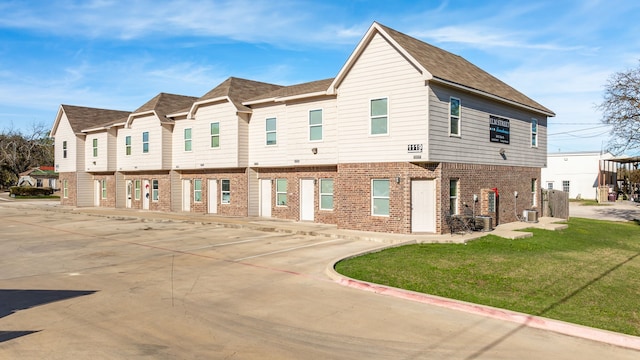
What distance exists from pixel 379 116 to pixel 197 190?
1671 cm

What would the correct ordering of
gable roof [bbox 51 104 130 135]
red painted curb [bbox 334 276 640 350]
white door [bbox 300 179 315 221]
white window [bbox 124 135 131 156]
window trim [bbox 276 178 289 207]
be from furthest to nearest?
gable roof [bbox 51 104 130 135]
white window [bbox 124 135 131 156]
window trim [bbox 276 178 289 207]
white door [bbox 300 179 315 221]
red painted curb [bbox 334 276 640 350]

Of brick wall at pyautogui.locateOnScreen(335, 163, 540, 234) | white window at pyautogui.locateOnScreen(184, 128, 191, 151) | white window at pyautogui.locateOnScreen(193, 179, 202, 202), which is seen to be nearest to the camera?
brick wall at pyautogui.locateOnScreen(335, 163, 540, 234)

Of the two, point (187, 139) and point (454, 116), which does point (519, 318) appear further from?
point (187, 139)

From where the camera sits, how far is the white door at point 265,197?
87.7 feet

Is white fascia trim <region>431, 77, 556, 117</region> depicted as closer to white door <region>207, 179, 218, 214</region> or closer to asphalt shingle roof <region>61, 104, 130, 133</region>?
white door <region>207, 179, 218, 214</region>

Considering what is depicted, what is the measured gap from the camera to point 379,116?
19.1 m

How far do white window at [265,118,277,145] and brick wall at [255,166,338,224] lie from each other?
Result: 166cm

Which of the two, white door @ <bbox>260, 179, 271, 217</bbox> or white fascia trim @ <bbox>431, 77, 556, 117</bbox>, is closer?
white fascia trim @ <bbox>431, 77, 556, 117</bbox>

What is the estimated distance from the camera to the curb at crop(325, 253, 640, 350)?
7179 millimetres

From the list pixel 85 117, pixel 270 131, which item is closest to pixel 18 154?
pixel 85 117

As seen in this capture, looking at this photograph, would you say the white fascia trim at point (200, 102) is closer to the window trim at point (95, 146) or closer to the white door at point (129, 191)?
the white door at point (129, 191)

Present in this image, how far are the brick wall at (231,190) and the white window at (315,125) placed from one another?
19.5ft

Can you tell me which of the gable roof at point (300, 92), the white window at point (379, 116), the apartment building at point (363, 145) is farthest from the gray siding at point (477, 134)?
the gable roof at point (300, 92)

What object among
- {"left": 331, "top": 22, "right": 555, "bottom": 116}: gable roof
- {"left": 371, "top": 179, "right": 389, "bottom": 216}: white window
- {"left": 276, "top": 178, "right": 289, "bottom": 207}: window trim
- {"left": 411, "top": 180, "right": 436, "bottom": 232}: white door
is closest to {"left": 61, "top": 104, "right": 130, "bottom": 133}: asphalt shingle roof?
{"left": 276, "top": 178, "right": 289, "bottom": 207}: window trim
